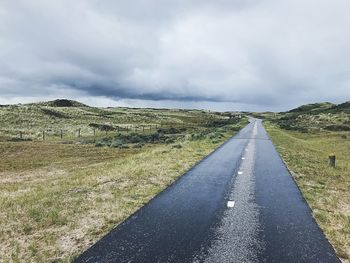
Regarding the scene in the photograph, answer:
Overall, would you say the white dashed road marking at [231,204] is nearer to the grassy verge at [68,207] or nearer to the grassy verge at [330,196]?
the grassy verge at [330,196]

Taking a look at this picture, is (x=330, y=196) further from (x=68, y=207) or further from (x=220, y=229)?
(x=68, y=207)

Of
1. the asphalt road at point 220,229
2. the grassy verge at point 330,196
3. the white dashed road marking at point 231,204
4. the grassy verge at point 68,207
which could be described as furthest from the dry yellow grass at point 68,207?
the grassy verge at point 330,196

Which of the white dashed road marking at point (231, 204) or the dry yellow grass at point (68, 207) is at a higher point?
the white dashed road marking at point (231, 204)

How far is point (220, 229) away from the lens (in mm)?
11297

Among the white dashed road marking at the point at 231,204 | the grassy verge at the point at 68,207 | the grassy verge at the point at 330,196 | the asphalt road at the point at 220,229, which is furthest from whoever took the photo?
the white dashed road marking at the point at 231,204

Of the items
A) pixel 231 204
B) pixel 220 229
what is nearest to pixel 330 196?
pixel 231 204

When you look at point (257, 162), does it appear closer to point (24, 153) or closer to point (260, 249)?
point (260, 249)

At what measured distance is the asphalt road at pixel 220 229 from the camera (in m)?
9.29

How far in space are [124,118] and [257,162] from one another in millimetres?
103606

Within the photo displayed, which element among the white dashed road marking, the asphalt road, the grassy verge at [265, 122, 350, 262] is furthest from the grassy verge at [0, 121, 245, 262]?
the grassy verge at [265, 122, 350, 262]

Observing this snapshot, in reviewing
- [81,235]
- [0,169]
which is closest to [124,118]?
[0,169]

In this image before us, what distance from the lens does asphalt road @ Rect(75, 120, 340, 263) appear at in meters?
9.29

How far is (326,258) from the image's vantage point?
930 cm

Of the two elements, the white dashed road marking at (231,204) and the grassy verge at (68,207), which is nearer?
the grassy verge at (68,207)
